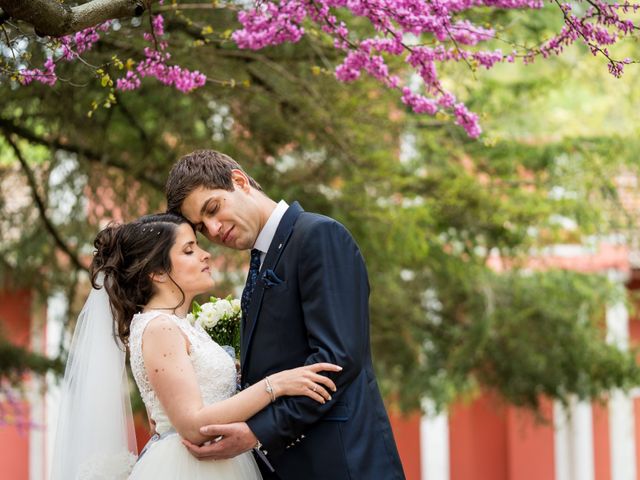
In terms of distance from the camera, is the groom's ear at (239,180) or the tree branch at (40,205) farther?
the tree branch at (40,205)

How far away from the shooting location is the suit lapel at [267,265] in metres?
3.42

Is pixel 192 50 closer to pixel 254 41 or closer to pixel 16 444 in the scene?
pixel 254 41

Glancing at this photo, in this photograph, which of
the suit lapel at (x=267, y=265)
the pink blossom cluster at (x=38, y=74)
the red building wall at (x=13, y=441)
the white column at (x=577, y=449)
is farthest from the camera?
the white column at (x=577, y=449)

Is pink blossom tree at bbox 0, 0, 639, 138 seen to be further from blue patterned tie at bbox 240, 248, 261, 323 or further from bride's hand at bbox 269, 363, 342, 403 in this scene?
bride's hand at bbox 269, 363, 342, 403

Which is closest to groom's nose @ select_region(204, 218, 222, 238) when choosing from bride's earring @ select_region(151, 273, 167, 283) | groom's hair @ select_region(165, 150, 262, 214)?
groom's hair @ select_region(165, 150, 262, 214)

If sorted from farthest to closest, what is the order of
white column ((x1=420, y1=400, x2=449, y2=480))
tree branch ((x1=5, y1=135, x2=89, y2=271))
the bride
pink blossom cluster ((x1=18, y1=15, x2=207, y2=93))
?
white column ((x1=420, y1=400, x2=449, y2=480))
tree branch ((x1=5, y1=135, x2=89, y2=271))
pink blossom cluster ((x1=18, y1=15, x2=207, y2=93))
the bride

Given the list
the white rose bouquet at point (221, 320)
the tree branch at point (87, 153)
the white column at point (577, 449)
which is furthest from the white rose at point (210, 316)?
the white column at point (577, 449)

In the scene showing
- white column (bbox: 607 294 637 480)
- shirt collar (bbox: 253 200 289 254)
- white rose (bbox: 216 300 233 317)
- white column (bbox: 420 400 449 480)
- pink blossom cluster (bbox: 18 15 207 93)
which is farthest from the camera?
white column (bbox: 420 400 449 480)

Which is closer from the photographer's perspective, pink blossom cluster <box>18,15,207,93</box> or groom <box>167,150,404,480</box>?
groom <box>167,150,404,480</box>

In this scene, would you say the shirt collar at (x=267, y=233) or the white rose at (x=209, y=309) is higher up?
the shirt collar at (x=267, y=233)

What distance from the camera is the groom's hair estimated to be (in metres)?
3.46

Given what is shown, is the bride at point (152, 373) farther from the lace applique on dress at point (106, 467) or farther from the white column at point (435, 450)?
the white column at point (435, 450)

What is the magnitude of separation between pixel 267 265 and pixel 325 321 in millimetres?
337

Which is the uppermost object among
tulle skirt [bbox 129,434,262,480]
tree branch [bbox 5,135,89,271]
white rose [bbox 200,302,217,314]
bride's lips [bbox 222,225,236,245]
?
tree branch [bbox 5,135,89,271]
